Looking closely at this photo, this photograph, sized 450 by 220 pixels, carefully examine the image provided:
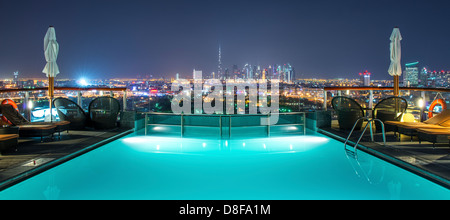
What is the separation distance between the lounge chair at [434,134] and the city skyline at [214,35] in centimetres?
798

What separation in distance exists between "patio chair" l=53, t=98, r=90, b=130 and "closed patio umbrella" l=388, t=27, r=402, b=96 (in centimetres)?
783

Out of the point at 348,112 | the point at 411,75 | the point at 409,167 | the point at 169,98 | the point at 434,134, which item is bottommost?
the point at 409,167

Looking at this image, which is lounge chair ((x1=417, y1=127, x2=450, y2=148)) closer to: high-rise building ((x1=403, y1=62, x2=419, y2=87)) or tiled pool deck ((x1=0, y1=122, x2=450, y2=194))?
tiled pool deck ((x1=0, y1=122, x2=450, y2=194))

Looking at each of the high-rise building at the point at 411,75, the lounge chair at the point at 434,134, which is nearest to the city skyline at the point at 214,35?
the high-rise building at the point at 411,75

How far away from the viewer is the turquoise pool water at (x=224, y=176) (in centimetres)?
329

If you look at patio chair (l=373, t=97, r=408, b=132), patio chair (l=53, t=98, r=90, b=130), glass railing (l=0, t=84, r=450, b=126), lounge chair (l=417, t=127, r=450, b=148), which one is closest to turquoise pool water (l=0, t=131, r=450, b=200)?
lounge chair (l=417, t=127, r=450, b=148)

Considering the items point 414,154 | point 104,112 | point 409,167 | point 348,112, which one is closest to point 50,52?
point 104,112

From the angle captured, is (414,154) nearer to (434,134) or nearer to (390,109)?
(434,134)

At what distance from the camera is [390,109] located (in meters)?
6.88

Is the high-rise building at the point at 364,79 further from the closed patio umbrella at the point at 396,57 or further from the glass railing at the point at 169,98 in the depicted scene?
the closed patio umbrella at the point at 396,57

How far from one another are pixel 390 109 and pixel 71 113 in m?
7.56

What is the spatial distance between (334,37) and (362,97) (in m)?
10.8

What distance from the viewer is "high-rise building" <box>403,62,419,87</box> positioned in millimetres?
8492
